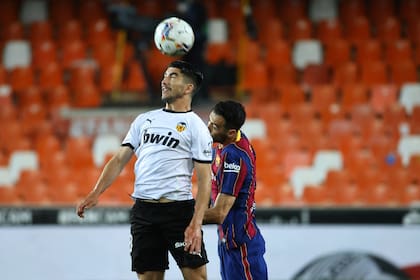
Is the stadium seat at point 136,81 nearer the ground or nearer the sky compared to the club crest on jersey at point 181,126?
nearer the sky

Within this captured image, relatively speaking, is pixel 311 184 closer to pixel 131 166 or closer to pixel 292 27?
pixel 131 166

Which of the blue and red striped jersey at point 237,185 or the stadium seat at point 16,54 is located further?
the stadium seat at point 16,54

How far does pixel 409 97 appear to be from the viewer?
10.7 m

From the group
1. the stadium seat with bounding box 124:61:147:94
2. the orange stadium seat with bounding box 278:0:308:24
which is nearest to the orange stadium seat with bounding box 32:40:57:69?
the stadium seat with bounding box 124:61:147:94

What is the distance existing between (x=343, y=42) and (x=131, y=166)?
11.2 feet

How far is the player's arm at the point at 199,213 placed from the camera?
4.79 meters

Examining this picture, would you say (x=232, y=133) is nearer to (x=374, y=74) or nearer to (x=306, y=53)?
(x=374, y=74)

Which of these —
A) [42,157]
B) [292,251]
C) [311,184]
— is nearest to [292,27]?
[311,184]

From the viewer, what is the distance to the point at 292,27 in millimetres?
11875

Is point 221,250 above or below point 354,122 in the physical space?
below

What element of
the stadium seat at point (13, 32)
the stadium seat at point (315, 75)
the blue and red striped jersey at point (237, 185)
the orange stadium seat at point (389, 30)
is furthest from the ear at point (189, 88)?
the stadium seat at point (13, 32)

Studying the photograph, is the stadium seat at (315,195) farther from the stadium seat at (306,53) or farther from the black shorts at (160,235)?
the black shorts at (160,235)

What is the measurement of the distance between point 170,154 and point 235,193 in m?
0.46

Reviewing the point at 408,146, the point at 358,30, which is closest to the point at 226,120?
the point at 408,146
